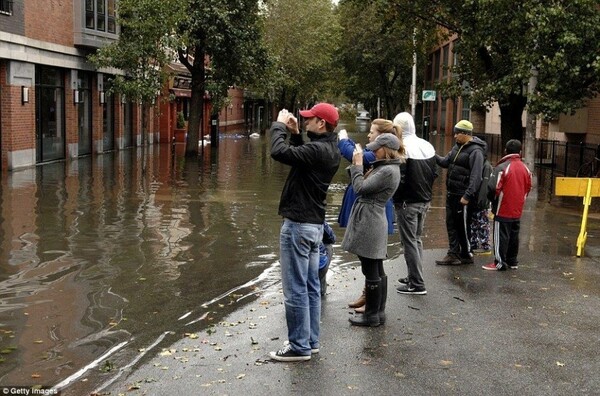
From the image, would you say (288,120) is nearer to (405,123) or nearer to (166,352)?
(166,352)

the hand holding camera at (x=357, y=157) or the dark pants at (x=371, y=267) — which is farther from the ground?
the hand holding camera at (x=357, y=157)

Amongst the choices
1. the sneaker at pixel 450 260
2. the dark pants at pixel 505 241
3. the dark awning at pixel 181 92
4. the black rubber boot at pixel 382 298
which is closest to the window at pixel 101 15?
the dark awning at pixel 181 92

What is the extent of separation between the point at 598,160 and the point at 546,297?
44.3ft

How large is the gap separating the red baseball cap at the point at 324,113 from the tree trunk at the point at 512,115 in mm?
16008

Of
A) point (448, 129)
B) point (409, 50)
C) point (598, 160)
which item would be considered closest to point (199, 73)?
point (409, 50)

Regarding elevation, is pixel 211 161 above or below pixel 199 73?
below

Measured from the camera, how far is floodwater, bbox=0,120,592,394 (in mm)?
5965

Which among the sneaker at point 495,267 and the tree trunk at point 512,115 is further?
the tree trunk at point 512,115

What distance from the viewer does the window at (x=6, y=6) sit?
18.7 meters

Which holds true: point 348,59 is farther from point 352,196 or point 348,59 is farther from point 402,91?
point 352,196

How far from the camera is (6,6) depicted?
747 inches

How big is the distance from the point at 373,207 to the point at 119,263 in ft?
13.8

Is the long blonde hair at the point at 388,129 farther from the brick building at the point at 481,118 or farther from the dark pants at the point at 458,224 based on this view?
the brick building at the point at 481,118

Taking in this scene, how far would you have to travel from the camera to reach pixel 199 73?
28.7m
